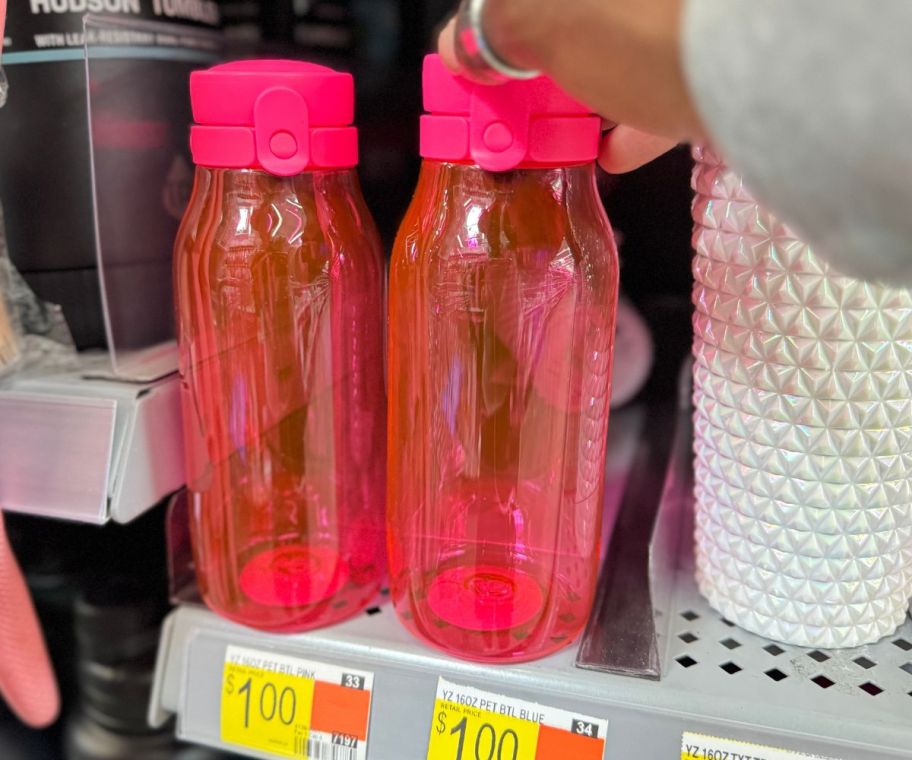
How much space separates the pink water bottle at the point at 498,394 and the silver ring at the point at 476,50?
0.09 m

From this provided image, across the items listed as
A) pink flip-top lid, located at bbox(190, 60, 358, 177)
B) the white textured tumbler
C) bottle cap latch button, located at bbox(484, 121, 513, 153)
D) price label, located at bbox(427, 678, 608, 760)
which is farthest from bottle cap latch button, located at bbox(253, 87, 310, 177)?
price label, located at bbox(427, 678, 608, 760)

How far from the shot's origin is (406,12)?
2.51 feet

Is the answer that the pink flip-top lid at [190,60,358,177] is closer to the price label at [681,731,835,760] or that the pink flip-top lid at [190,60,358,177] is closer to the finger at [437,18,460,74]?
the finger at [437,18,460,74]

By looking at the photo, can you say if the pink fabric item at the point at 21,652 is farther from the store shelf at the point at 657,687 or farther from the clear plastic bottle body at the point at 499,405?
the clear plastic bottle body at the point at 499,405

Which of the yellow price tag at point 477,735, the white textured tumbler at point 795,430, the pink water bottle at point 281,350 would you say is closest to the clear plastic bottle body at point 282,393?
the pink water bottle at point 281,350

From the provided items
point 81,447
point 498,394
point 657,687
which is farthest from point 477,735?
point 81,447

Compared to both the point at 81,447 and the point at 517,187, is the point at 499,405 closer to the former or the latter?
the point at 517,187

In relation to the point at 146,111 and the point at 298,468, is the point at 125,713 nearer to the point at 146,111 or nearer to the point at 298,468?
the point at 298,468

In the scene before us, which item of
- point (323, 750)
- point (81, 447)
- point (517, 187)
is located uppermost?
point (517, 187)

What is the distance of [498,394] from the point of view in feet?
1.88

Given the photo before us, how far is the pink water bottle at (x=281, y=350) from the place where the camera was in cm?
52

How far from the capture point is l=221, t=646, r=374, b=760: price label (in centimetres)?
57

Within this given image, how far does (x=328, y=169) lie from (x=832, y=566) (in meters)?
0.42

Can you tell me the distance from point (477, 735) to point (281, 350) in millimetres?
299
